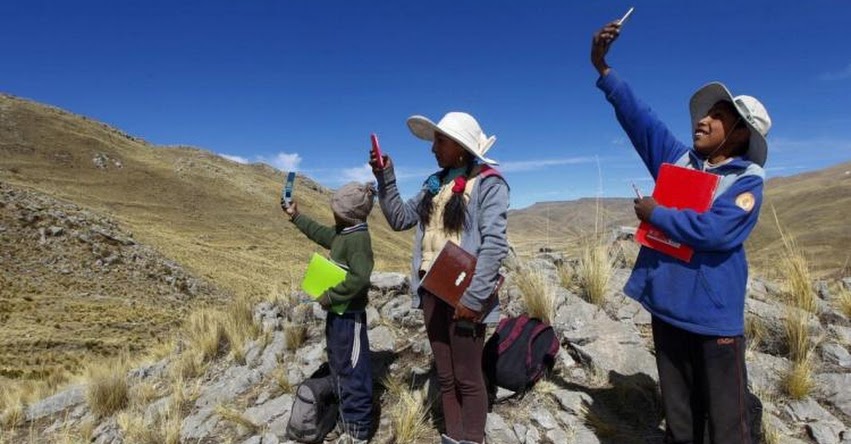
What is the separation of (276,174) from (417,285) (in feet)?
259

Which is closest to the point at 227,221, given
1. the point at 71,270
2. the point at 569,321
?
the point at 71,270

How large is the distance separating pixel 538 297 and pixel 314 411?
2323 mm

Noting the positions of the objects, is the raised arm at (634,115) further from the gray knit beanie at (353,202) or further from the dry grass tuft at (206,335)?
the dry grass tuft at (206,335)

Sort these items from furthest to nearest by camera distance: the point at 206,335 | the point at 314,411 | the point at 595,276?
the point at 206,335 → the point at 595,276 → the point at 314,411

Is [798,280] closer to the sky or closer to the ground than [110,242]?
closer to the ground

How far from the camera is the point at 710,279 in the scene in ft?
7.67

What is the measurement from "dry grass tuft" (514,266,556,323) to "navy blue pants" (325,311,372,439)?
1.87 meters

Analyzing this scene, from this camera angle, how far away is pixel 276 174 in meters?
77.9

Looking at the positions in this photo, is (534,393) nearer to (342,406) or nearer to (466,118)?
(342,406)

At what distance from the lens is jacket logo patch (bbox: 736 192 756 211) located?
2.26m

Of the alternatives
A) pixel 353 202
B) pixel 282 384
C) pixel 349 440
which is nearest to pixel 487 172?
pixel 353 202

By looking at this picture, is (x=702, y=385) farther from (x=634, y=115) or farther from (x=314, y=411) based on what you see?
(x=314, y=411)

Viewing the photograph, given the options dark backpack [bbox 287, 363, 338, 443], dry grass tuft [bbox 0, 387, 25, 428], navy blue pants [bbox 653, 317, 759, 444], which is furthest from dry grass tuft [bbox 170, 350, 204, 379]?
navy blue pants [bbox 653, 317, 759, 444]

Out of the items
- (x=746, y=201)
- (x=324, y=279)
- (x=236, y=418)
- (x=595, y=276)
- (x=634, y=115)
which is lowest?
(x=236, y=418)
